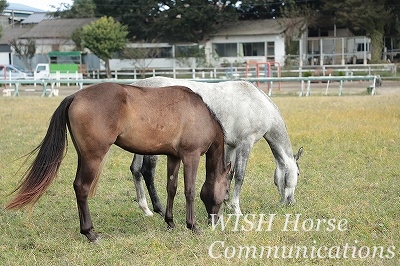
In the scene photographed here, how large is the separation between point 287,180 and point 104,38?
1608 inches

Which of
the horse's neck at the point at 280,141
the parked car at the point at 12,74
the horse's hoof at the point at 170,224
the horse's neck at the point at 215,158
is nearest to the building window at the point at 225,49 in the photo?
the parked car at the point at 12,74

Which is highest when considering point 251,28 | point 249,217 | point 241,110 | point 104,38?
point 251,28

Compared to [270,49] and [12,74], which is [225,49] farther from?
[12,74]

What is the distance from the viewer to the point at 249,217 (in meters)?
6.53

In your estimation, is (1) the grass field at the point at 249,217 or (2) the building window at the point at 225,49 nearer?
(1) the grass field at the point at 249,217

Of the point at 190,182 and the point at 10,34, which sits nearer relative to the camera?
the point at 190,182

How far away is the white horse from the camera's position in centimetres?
709

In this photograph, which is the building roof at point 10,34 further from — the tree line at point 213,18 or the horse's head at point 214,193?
the horse's head at point 214,193

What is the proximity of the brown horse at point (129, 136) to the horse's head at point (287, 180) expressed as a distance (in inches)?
47.6

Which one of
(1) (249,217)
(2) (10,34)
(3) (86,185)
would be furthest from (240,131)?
(2) (10,34)

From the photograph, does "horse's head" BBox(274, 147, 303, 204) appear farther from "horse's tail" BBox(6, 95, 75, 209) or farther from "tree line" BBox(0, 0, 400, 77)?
"tree line" BBox(0, 0, 400, 77)

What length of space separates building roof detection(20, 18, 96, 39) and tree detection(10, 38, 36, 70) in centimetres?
149

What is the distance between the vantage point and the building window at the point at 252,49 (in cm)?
4844

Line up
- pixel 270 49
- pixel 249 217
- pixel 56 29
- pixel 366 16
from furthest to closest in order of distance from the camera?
pixel 56 29, pixel 270 49, pixel 366 16, pixel 249 217
